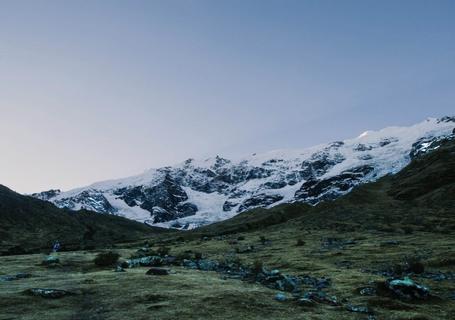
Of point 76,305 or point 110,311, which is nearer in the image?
point 110,311

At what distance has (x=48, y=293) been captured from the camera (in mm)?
36281

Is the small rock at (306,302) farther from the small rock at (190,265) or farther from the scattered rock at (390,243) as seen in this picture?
the scattered rock at (390,243)

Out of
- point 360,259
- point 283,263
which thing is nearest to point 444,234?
point 360,259

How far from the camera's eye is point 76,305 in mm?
33625

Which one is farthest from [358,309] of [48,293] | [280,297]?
[48,293]

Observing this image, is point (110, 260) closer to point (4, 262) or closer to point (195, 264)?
point (195, 264)

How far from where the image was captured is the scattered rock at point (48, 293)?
118 feet

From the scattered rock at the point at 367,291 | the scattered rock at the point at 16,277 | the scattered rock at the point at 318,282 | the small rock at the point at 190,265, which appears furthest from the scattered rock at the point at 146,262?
the scattered rock at the point at 367,291

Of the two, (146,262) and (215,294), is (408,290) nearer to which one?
(215,294)

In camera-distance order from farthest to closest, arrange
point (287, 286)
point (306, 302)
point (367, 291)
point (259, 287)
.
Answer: point (259, 287) < point (287, 286) < point (367, 291) < point (306, 302)

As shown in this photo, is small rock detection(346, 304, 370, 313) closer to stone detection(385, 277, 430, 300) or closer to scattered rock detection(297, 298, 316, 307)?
scattered rock detection(297, 298, 316, 307)

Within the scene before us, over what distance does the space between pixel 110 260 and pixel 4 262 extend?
1626 centimetres

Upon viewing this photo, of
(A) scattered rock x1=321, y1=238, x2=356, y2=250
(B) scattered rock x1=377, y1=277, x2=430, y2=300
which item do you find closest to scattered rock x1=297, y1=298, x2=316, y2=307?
(B) scattered rock x1=377, y1=277, x2=430, y2=300

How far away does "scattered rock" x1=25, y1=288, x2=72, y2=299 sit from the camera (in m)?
36.1
